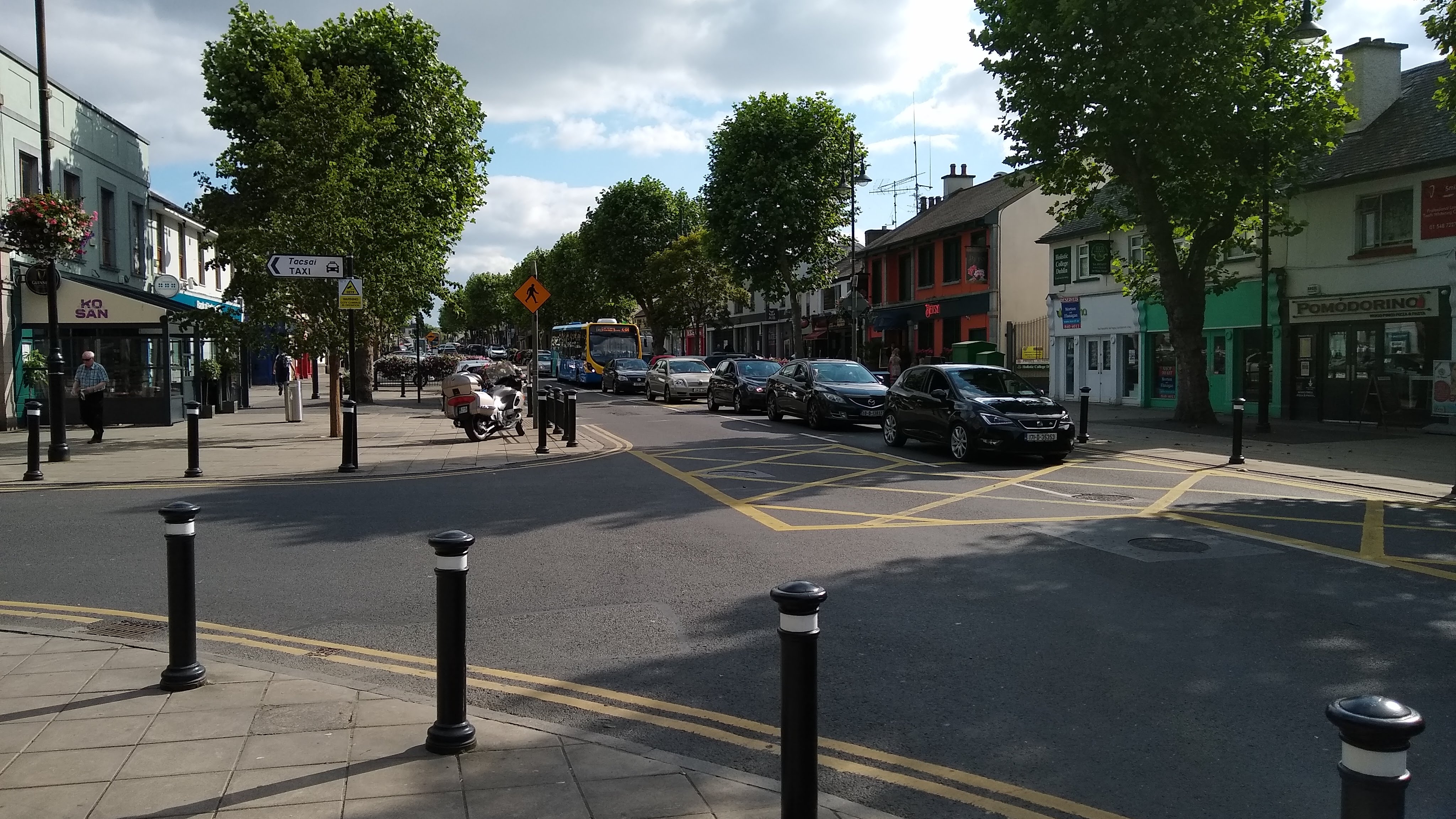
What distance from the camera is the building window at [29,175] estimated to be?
2203cm

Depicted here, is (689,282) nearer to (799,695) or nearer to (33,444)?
(33,444)

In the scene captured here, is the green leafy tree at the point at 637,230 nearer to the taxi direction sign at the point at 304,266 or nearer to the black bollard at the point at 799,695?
the taxi direction sign at the point at 304,266

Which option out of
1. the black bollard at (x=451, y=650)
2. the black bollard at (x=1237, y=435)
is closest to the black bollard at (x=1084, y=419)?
the black bollard at (x=1237, y=435)

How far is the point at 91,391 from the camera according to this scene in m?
19.3

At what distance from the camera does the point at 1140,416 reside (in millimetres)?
25156

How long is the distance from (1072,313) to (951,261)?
10886 mm

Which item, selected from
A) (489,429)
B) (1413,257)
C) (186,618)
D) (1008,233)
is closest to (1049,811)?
(186,618)

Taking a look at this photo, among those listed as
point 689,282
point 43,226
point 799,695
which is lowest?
point 799,695

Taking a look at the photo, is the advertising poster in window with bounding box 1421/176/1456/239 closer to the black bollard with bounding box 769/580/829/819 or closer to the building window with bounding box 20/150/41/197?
the black bollard with bounding box 769/580/829/819

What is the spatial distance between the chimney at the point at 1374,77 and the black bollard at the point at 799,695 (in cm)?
2594

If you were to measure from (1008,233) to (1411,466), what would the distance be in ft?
81.5

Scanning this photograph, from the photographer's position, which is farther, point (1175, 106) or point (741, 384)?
point (741, 384)

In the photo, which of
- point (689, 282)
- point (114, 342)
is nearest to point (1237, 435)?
point (114, 342)

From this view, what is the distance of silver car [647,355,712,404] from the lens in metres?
34.4
